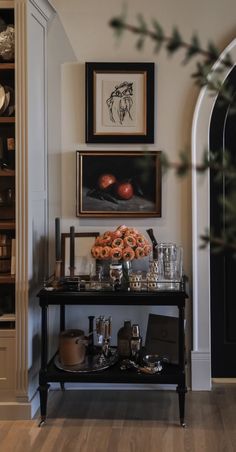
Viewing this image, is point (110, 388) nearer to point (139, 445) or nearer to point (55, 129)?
point (139, 445)

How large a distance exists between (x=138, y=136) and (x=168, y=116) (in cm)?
23

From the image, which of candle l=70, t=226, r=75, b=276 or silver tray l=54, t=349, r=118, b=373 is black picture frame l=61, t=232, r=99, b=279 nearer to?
candle l=70, t=226, r=75, b=276

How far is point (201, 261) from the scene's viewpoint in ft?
11.1

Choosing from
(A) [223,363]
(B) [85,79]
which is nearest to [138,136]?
(B) [85,79]

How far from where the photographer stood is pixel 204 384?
343cm

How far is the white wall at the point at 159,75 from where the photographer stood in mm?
3354

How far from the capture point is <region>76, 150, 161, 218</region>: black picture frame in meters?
3.40

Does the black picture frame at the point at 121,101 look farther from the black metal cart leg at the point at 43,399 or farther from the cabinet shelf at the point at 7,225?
the black metal cart leg at the point at 43,399

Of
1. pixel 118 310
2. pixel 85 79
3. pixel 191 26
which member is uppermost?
pixel 191 26

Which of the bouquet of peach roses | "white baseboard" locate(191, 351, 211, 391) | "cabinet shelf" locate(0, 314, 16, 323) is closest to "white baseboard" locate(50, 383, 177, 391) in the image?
"white baseboard" locate(191, 351, 211, 391)

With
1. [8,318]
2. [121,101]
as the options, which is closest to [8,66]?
[121,101]

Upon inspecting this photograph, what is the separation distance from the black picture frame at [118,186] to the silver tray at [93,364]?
0.88 metres

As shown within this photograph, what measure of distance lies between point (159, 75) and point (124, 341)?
1671 mm

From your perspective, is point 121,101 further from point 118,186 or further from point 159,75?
point 118,186
